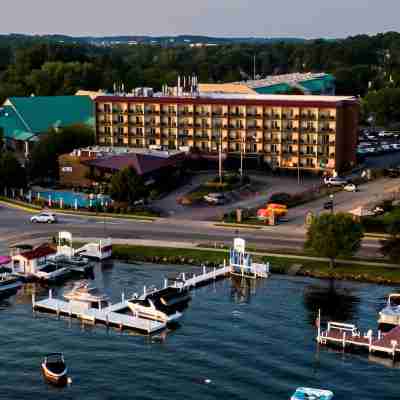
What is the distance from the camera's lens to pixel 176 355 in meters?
53.3

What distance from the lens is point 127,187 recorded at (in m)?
93.1

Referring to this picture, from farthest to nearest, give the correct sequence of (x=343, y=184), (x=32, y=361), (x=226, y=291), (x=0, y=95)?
(x=0, y=95)
(x=343, y=184)
(x=226, y=291)
(x=32, y=361)

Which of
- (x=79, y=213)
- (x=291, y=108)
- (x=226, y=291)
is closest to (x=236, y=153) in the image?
(x=291, y=108)

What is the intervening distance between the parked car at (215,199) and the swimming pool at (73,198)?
1047cm

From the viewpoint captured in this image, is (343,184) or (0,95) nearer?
(343,184)

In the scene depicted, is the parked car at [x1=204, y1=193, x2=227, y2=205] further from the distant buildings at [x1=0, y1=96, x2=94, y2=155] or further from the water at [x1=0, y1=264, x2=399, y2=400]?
the distant buildings at [x1=0, y1=96, x2=94, y2=155]

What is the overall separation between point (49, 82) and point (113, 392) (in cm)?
12893

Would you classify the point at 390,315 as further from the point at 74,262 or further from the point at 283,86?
the point at 283,86

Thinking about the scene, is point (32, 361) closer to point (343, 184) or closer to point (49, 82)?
point (343, 184)

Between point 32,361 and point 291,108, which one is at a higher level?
A: point 291,108

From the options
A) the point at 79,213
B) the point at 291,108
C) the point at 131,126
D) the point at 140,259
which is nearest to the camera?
the point at 140,259

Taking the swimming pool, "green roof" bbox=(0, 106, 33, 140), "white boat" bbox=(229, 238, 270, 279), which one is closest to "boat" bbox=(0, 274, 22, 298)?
"white boat" bbox=(229, 238, 270, 279)

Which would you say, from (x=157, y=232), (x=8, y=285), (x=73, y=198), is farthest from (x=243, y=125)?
(x=8, y=285)

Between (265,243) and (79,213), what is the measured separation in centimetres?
2226
